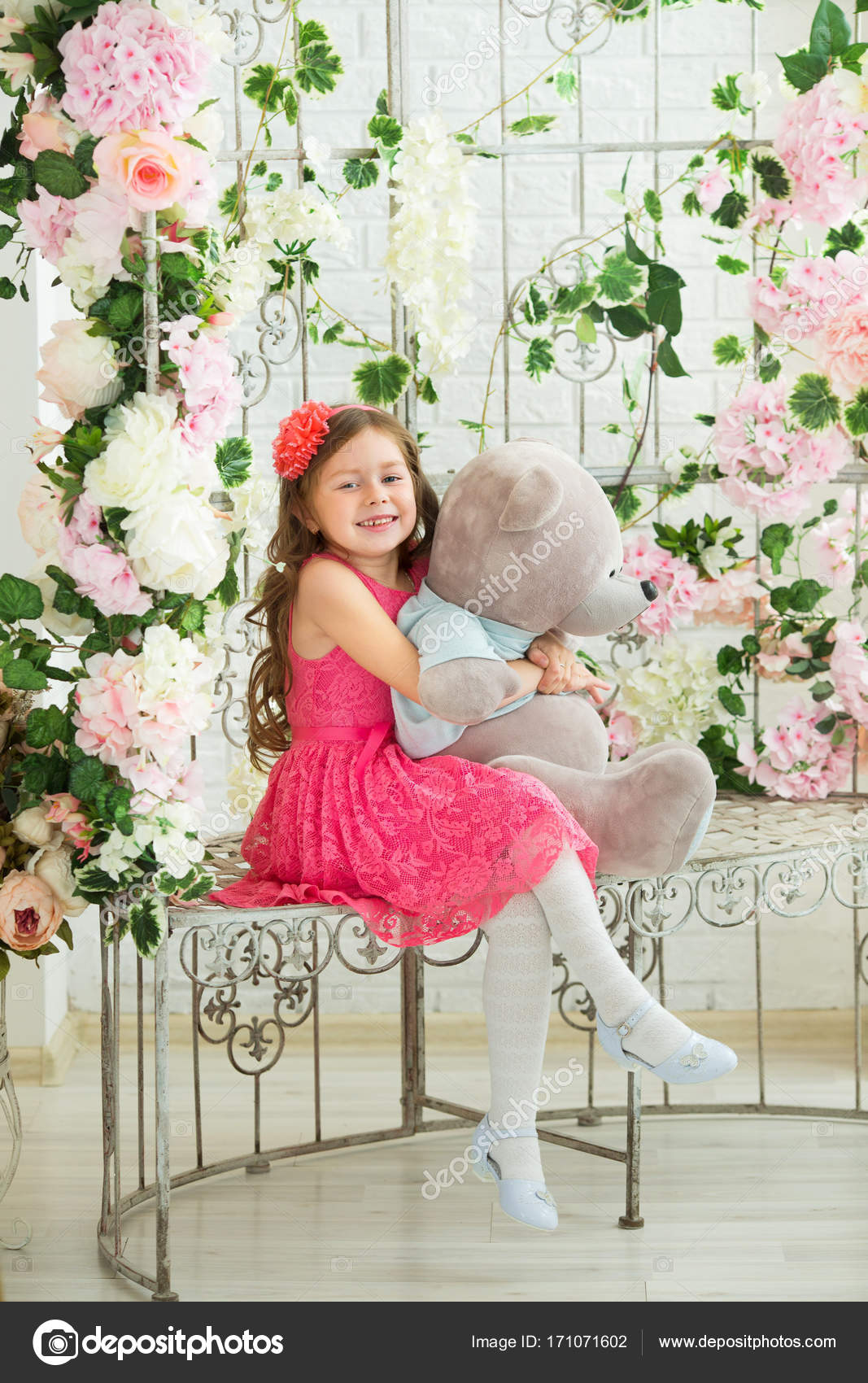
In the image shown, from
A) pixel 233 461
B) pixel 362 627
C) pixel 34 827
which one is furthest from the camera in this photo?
pixel 233 461

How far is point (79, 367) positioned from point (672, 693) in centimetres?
126

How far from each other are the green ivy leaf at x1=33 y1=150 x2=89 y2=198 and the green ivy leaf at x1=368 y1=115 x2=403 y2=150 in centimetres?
73

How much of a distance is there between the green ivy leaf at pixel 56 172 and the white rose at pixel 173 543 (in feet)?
1.39

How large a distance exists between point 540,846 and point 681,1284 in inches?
27.5

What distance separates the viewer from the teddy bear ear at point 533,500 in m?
2.10

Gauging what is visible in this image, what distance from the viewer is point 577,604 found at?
220cm

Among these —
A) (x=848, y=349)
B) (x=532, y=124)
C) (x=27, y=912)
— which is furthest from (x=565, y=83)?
(x=27, y=912)

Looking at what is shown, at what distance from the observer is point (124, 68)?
6.04 ft

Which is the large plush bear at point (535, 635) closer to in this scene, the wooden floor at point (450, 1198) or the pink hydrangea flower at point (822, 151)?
the wooden floor at point (450, 1198)

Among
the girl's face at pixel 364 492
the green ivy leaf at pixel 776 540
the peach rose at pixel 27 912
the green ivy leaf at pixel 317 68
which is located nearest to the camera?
the peach rose at pixel 27 912

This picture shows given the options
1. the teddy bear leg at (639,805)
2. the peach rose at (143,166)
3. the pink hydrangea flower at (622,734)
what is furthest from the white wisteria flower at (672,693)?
the peach rose at (143,166)

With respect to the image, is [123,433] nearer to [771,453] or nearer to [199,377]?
[199,377]

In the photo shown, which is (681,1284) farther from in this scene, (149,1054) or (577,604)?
(149,1054)
